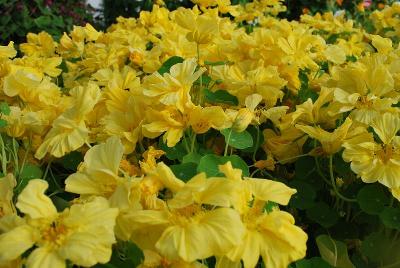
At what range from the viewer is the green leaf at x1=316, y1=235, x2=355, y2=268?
3.34 feet

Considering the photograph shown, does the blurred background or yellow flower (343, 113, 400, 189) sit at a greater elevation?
yellow flower (343, 113, 400, 189)

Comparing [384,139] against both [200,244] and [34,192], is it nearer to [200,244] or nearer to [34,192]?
[200,244]

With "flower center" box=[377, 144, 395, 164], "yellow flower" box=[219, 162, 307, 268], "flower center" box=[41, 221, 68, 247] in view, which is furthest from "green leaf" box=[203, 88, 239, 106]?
"flower center" box=[41, 221, 68, 247]

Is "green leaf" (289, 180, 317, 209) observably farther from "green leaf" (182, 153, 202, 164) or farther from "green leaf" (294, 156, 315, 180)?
"green leaf" (182, 153, 202, 164)

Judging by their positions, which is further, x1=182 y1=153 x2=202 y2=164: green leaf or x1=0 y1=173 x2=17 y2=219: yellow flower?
x1=182 y1=153 x2=202 y2=164: green leaf

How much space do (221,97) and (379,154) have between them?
39 cm

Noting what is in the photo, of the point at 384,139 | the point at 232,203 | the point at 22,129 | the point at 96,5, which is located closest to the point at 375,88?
the point at 384,139

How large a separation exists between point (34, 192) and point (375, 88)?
2.31 feet

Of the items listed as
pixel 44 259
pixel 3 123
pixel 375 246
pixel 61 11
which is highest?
pixel 44 259

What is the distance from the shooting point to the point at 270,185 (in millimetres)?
875

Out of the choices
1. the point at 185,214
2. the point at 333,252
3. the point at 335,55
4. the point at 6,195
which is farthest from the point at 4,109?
the point at 335,55

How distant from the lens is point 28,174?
1.16 metres

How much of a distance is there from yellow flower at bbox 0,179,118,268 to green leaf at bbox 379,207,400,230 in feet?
1.61

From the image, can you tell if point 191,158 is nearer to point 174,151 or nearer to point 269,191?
point 174,151
